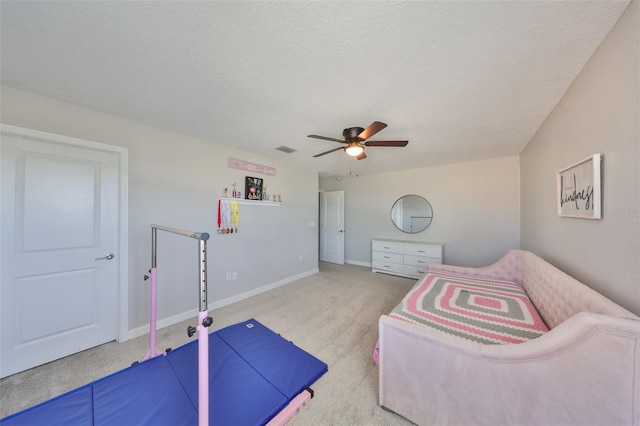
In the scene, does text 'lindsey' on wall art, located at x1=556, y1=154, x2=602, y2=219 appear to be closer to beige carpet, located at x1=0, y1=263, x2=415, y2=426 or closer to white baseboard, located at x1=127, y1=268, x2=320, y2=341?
beige carpet, located at x1=0, y1=263, x2=415, y2=426

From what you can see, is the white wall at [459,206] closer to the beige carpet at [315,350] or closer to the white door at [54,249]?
the beige carpet at [315,350]

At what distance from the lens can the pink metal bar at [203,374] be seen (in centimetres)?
117

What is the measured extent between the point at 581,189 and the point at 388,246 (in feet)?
11.1

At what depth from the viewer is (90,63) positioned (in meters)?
1.51

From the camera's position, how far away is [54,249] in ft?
6.49

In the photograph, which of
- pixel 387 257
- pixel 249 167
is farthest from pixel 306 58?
pixel 387 257

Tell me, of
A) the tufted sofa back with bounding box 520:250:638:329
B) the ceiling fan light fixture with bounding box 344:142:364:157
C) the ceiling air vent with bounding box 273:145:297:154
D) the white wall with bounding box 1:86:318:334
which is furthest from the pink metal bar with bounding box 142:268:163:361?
the tufted sofa back with bounding box 520:250:638:329

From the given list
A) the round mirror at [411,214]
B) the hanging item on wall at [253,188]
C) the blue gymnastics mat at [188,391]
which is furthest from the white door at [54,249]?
the round mirror at [411,214]

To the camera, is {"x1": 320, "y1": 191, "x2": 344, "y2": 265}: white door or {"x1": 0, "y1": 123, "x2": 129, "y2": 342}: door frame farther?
{"x1": 320, "y1": 191, "x2": 344, "y2": 265}: white door

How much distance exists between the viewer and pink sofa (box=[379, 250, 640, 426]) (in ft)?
2.96

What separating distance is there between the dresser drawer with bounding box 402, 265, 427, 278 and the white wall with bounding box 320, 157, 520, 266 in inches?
22.5

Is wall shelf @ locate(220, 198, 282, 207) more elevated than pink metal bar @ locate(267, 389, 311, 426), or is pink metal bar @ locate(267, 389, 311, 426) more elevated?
wall shelf @ locate(220, 198, 282, 207)

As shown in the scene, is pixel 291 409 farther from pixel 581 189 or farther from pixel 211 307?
pixel 581 189

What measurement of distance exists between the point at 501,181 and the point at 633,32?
3290 millimetres
